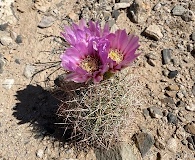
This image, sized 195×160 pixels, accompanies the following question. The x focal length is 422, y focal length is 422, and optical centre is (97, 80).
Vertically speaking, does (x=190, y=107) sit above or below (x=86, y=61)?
below

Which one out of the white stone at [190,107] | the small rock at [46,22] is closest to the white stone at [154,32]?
the white stone at [190,107]


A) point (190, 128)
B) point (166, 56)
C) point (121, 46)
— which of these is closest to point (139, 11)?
point (166, 56)

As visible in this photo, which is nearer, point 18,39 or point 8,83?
point 8,83

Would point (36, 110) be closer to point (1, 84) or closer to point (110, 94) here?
point (1, 84)

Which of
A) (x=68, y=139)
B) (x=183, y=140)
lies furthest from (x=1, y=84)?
(x=183, y=140)

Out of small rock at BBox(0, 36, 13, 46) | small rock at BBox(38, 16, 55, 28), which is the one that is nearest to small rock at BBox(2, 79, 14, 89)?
small rock at BBox(0, 36, 13, 46)

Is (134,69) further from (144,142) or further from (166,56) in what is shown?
(144,142)

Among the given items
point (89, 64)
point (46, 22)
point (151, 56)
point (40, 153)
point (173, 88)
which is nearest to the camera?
point (89, 64)
